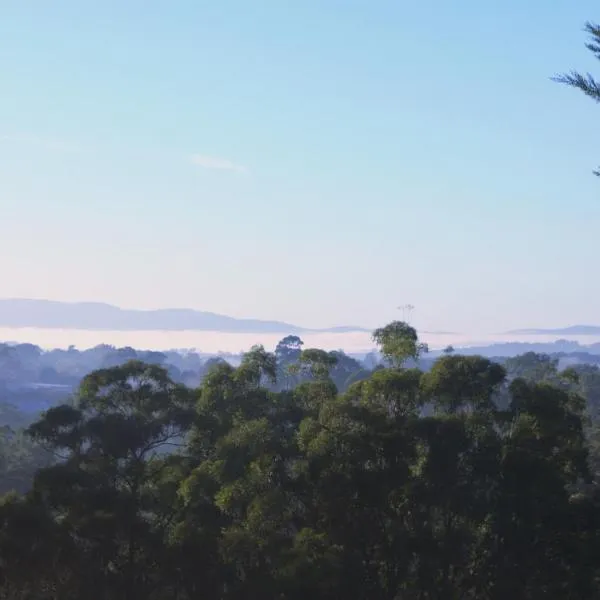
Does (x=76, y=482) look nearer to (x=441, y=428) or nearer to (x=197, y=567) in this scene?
(x=197, y=567)

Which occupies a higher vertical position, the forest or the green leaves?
the green leaves

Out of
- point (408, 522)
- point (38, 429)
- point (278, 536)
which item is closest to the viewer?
point (278, 536)

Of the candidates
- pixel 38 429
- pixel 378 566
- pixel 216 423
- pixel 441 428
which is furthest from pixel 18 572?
pixel 441 428

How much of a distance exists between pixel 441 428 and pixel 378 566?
10.3ft

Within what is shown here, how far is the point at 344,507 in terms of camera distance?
20.3 metres

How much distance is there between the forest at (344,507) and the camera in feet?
65.8

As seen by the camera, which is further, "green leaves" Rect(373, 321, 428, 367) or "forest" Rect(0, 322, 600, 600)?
"green leaves" Rect(373, 321, 428, 367)

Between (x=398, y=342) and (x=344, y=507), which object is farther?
(x=398, y=342)

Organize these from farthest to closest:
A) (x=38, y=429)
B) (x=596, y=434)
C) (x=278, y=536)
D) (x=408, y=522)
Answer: (x=596, y=434), (x=38, y=429), (x=408, y=522), (x=278, y=536)

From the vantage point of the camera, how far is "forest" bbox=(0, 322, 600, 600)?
20.1 m

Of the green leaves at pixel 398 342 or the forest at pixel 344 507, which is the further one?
the green leaves at pixel 398 342

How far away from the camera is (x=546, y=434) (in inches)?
854

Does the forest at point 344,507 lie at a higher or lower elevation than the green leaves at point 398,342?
lower

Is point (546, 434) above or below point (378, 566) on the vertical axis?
above
